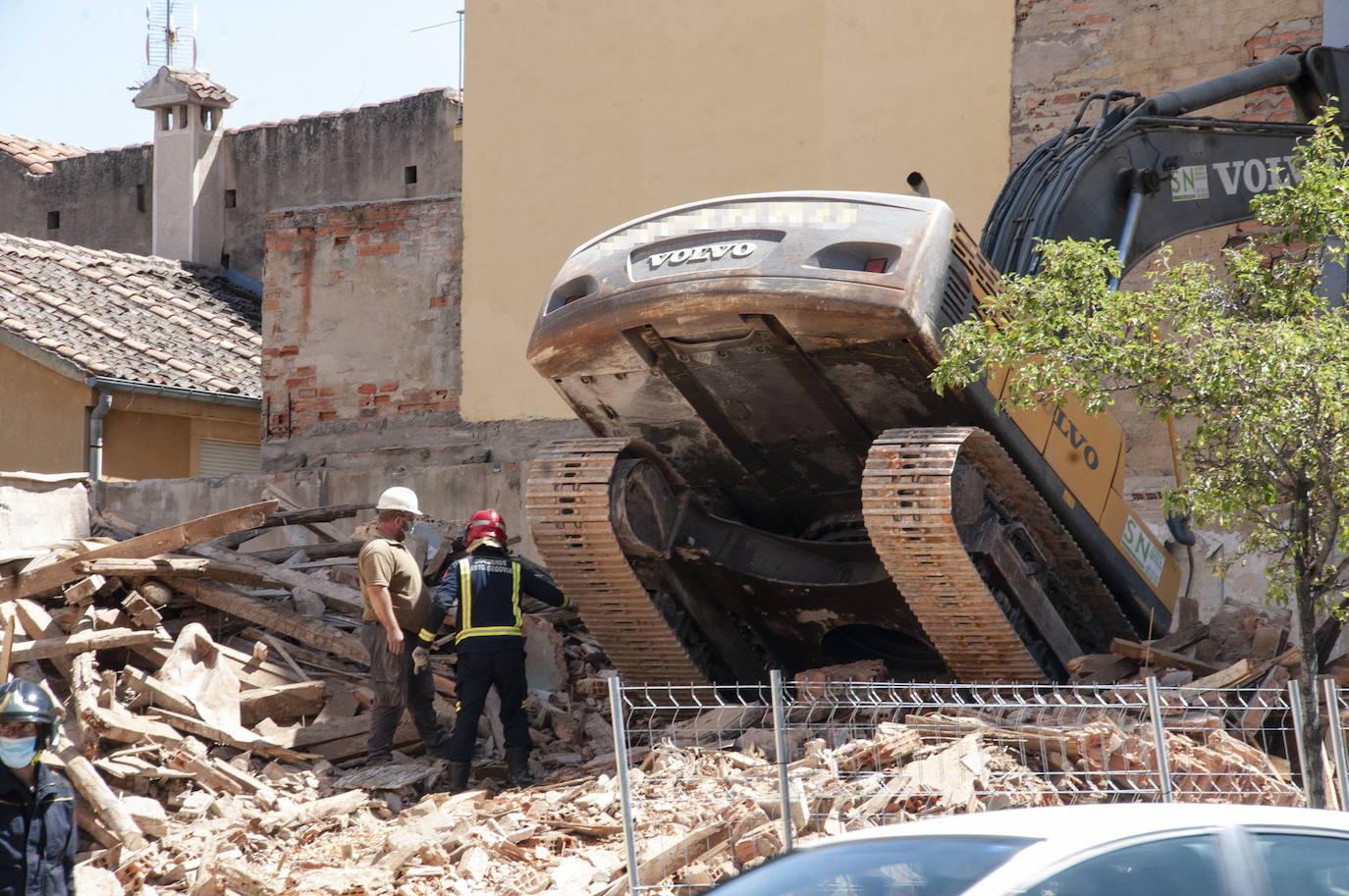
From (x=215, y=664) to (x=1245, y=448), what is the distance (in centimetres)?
547

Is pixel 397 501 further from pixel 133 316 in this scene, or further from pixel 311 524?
pixel 133 316

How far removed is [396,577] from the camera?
330 inches

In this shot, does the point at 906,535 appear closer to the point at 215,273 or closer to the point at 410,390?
the point at 410,390

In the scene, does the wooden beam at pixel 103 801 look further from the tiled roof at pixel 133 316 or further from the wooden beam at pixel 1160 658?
the tiled roof at pixel 133 316

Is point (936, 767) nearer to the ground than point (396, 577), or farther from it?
nearer to the ground

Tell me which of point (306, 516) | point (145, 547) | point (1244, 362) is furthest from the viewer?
point (306, 516)

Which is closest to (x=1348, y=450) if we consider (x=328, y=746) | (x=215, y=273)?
(x=328, y=746)

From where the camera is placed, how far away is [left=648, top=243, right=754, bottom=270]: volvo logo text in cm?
727

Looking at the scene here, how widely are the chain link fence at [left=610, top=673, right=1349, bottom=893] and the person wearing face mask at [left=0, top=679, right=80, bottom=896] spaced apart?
1880mm

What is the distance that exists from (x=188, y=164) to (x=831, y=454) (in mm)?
17219

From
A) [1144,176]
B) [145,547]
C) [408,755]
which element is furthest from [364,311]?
[1144,176]

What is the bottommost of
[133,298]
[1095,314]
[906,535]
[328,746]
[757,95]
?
[328,746]

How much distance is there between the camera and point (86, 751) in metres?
7.75

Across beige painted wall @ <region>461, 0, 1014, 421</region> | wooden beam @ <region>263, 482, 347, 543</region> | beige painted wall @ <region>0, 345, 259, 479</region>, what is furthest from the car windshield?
beige painted wall @ <region>0, 345, 259, 479</region>
